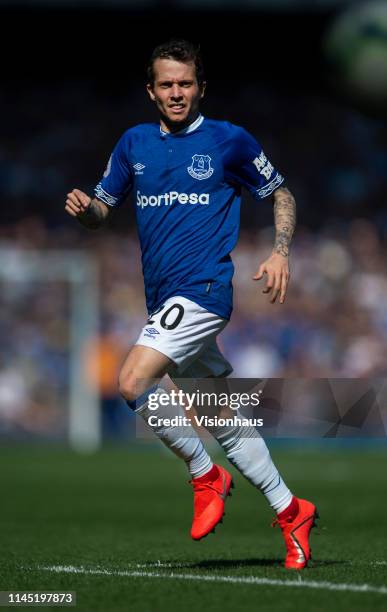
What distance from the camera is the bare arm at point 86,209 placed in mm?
5816

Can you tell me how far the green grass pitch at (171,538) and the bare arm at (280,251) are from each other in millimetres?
1261

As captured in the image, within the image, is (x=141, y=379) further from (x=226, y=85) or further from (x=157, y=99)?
(x=226, y=85)

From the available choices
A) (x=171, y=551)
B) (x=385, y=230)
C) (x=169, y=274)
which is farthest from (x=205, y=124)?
(x=385, y=230)

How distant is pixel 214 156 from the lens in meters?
5.95

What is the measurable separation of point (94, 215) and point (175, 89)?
2.39 ft

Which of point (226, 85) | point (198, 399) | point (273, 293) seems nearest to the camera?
point (273, 293)

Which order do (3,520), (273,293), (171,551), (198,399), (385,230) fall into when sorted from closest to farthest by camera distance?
1. (273,293)
2. (198,399)
3. (171,551)
4. (3,520)
5. (385,230)

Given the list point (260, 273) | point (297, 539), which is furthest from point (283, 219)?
point (297, 539)

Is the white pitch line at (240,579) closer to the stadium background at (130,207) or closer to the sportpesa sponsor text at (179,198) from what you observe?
the sportpesa sponsor text at (179,198)

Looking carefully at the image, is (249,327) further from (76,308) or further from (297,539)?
(297,539)

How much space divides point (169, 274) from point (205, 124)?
0.76 meters

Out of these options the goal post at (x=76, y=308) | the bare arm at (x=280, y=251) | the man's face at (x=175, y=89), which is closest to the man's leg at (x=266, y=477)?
the bare arm at (x=280, y=251)

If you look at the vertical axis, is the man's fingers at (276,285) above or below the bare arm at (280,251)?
below

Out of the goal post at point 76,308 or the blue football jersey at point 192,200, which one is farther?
the goal post at point 76,308
